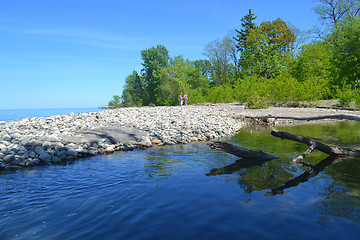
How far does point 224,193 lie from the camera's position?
16.9ft

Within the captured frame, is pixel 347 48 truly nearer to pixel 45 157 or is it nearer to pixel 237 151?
pixel 237 151

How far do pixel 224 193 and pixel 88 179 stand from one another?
3.53 meters

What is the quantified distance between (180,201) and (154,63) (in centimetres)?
5536

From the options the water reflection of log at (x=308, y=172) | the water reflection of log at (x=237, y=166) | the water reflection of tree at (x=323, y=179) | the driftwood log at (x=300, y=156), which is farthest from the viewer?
the water reflection of log at (x=237, y=166)

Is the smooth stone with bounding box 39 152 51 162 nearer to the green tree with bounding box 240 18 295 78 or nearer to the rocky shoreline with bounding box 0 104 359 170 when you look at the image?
the rocky shoreline with bounding box 0 104 359 170

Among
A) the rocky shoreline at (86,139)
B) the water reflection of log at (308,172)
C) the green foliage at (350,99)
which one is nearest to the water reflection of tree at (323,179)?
the water reflection of log at (308,172)

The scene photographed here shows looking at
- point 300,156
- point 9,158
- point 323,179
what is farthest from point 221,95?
point 9,158

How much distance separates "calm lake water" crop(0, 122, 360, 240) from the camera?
3682mm

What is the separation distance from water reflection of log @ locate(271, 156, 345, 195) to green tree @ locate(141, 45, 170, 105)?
51381 millimetres

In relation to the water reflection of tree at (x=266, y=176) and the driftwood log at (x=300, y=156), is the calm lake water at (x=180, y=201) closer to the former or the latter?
the water reflection of tree at (x=266, y=176)

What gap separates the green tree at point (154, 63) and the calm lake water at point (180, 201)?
51.6 metres

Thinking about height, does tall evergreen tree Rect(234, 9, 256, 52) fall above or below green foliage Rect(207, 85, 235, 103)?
above

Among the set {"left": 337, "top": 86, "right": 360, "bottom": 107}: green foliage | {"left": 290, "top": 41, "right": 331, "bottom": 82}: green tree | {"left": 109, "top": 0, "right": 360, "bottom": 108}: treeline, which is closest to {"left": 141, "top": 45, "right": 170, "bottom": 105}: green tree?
{"left": 109, "top": 0, "right": 360, "bottom": 108}: treeline

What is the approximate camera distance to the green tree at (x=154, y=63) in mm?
57875
